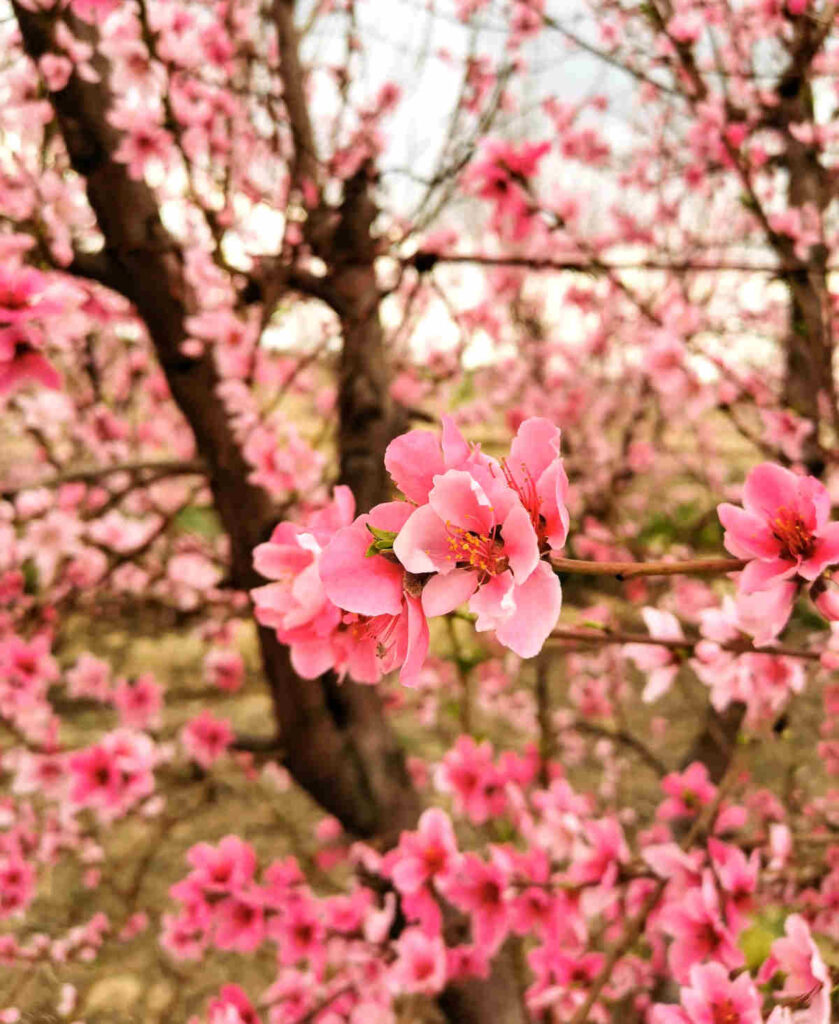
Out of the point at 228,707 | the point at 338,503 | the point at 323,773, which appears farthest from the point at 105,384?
the point at 338,503

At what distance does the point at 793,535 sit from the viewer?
59cm

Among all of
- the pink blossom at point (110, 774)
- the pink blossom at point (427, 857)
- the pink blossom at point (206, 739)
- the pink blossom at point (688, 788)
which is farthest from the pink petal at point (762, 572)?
the pink blossom at point (206, 739)

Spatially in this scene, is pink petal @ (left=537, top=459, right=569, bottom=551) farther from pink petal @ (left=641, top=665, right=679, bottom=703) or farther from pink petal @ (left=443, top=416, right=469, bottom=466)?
pink petal @ (left=641, top=665, right=679, bottom=703)

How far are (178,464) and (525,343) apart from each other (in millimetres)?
3710

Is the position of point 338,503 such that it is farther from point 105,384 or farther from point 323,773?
point 105,384

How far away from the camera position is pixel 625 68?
181cm

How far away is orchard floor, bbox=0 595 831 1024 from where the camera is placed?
2.24 metres

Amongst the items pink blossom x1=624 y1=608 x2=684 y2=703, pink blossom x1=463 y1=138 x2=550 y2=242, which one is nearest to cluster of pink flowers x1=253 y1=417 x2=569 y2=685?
pink blossom x1=624 y1=608 x2=684 y2=703

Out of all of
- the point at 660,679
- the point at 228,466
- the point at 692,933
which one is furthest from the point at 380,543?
the point at 228,466

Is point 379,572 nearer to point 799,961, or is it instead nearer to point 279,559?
point 279,559

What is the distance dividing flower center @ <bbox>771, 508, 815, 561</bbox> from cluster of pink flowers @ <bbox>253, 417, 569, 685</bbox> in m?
0.22

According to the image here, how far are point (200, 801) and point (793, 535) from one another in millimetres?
1827

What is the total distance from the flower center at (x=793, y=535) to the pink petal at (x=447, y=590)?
28 centimetres

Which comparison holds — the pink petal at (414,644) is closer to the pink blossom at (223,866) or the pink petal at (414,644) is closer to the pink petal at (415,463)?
the pink petal at (415,463)
